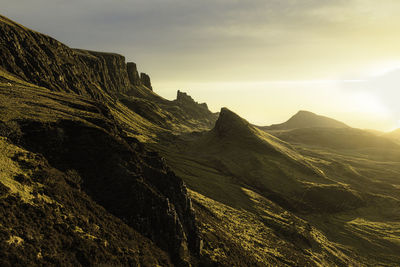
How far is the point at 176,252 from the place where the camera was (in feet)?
133

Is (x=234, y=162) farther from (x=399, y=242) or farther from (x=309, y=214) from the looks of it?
(x=399, y=242)

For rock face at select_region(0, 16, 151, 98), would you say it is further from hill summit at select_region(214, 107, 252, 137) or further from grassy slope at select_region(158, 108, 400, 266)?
hill summit at select_region(214, 107, 252, 137)

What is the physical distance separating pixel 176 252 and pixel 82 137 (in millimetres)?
26327

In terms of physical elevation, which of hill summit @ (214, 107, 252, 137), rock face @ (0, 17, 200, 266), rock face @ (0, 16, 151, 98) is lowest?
rock face @ (0, 17, 200, 266)

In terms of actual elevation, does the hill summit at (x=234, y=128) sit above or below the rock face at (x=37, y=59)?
below

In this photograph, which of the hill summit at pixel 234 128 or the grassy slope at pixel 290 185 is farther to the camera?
the hill summit at pixel 234 128

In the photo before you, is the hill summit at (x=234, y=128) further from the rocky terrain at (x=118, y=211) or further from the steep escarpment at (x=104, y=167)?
the steep escarpment at (x=104, y=167)

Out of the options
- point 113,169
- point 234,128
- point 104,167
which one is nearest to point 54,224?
point 104,167

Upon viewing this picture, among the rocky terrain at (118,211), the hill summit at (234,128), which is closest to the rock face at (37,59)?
the rocky terrain at (118,211)

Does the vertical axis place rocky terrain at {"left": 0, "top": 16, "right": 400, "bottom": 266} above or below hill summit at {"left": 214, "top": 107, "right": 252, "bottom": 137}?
below

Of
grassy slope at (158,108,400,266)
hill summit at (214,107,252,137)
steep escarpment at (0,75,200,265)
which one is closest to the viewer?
steep escarpment at (0,75,200,265)

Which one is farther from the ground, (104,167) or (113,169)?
(104,167)

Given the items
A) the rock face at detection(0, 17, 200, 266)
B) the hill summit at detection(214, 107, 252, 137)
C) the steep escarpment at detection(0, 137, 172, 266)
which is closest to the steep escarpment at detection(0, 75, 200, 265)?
the rock face at detection(0, 17, 200, 266)

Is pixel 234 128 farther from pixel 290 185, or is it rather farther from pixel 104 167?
pixel 104 167
